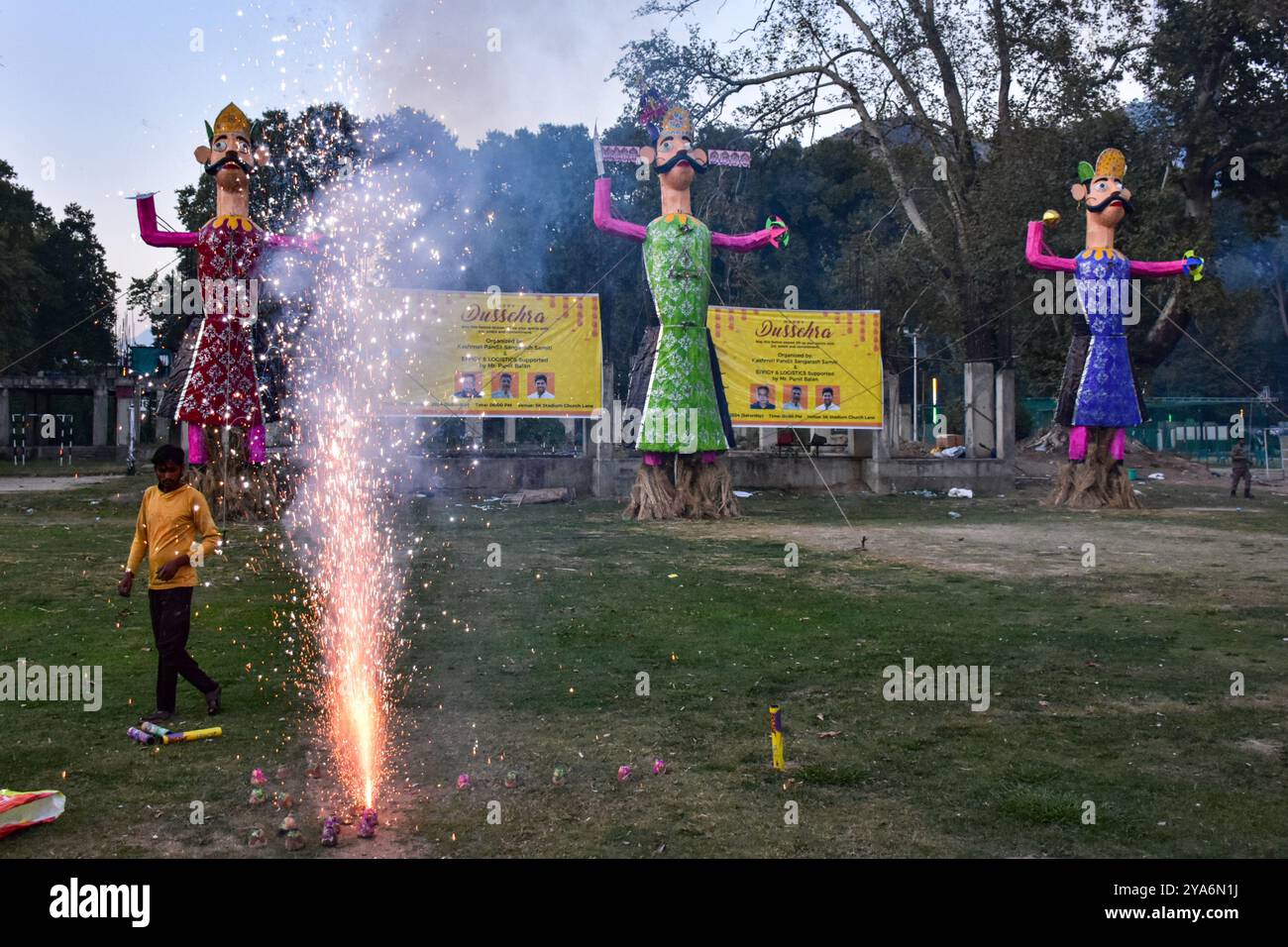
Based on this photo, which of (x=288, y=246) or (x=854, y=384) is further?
(x=854, y=384)

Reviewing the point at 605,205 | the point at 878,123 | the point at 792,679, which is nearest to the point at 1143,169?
the point at 878,123

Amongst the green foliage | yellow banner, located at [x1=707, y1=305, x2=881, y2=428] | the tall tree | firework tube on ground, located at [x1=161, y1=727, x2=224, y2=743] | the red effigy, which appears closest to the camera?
firework tube on ground, located at [x1=161, y1=727, x2=224, y2=743]

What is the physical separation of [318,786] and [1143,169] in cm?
2809

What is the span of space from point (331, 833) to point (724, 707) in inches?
116

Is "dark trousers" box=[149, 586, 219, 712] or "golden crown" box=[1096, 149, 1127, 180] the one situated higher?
"golden crown" box=[1096, 149, 1127, 180]

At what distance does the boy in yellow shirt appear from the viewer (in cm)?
683

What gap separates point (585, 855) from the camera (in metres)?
4.68

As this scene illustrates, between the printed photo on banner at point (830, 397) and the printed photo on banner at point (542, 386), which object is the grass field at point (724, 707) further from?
the printed photo on banner at point (830, 397)

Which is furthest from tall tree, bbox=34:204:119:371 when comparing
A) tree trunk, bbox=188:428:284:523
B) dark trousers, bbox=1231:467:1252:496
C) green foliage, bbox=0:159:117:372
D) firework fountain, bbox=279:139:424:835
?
dark trousers, bbox=1231:467:1252:496

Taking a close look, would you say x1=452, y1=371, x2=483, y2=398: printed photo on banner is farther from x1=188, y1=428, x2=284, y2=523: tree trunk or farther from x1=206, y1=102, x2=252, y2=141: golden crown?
x1=206, y1=102, x2=252, y2=141: golden crown

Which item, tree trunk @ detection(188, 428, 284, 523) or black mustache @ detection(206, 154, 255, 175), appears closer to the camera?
black mustache @ detection(206, 154, 255, 175)

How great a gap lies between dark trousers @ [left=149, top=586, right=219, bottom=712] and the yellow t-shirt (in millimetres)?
82

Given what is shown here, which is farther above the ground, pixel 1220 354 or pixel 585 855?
pixel 1220 354

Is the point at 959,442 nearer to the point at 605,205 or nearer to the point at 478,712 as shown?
the point at 605,205
